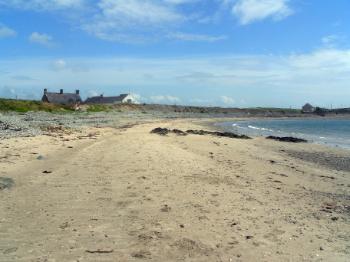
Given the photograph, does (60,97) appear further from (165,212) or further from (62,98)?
(165,212)

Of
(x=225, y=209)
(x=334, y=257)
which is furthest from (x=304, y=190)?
(x=334, y=257)

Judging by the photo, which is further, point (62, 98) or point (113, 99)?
point (113, 99)

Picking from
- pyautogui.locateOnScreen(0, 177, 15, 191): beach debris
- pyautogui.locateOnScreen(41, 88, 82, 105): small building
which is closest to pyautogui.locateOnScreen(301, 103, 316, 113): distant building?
pyautogui.locateOnScreen(41, 88, 82, 105): small building

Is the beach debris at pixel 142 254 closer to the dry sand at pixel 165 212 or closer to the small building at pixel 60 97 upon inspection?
the dry sand at pixel 165 212

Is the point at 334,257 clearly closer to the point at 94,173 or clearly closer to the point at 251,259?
the point at 251,259

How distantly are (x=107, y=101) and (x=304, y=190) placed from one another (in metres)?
117

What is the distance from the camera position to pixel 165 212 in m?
8.85

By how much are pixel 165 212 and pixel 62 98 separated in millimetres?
99270

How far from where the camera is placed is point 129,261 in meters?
6.27


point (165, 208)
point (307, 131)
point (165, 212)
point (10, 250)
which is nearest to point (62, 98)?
point (307, 131)

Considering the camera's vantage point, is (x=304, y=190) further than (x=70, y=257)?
Yes

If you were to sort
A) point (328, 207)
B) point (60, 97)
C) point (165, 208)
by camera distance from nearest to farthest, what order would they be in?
point (165, 208) → point (328, 207) → point (60, 97)

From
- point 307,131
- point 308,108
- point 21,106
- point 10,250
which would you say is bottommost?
point 307,131

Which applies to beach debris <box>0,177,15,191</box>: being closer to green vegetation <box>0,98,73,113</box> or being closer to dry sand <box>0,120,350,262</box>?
dry sand <box>0,120,350,262</box>
